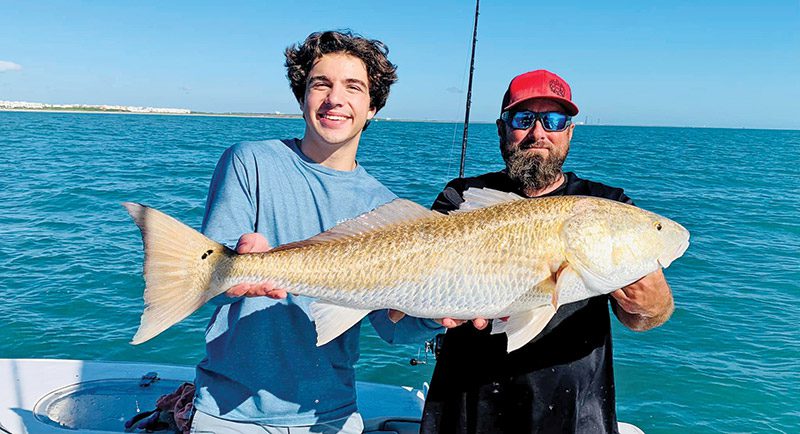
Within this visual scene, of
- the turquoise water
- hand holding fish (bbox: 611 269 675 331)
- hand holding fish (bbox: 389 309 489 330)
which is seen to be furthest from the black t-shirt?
the turquoise water

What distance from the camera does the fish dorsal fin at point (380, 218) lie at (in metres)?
2.67

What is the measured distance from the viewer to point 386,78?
3.35 m

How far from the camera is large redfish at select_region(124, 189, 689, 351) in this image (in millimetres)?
2572

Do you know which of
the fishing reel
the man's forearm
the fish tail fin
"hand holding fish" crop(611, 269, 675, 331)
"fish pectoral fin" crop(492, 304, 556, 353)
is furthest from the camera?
the fishing reel

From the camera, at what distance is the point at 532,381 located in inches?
122

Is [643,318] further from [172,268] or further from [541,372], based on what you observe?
[172,268]

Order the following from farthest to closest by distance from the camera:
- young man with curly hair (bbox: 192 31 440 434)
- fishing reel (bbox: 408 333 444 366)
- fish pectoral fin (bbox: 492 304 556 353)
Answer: fishing reel (bbox: 408 333 444 366)
young man with curly hair (bbox: 192 31 440 434)
fish pectoral fin (bbox: 492 304 556 353)

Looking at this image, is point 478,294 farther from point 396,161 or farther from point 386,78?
point 396,161

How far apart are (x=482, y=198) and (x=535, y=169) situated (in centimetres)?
71

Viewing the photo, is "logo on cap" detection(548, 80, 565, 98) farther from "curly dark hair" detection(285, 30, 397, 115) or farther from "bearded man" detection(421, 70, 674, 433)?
"curly dark hair" detection(285, 30, 397, 115)

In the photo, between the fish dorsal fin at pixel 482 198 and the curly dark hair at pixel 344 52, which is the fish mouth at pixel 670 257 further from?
the curly dark hair at pixel 344 52

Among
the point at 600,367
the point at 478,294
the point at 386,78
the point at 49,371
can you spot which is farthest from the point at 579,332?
the point at 49,371

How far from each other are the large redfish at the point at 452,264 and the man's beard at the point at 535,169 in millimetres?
655

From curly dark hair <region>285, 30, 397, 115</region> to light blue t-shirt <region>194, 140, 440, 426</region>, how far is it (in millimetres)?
422
